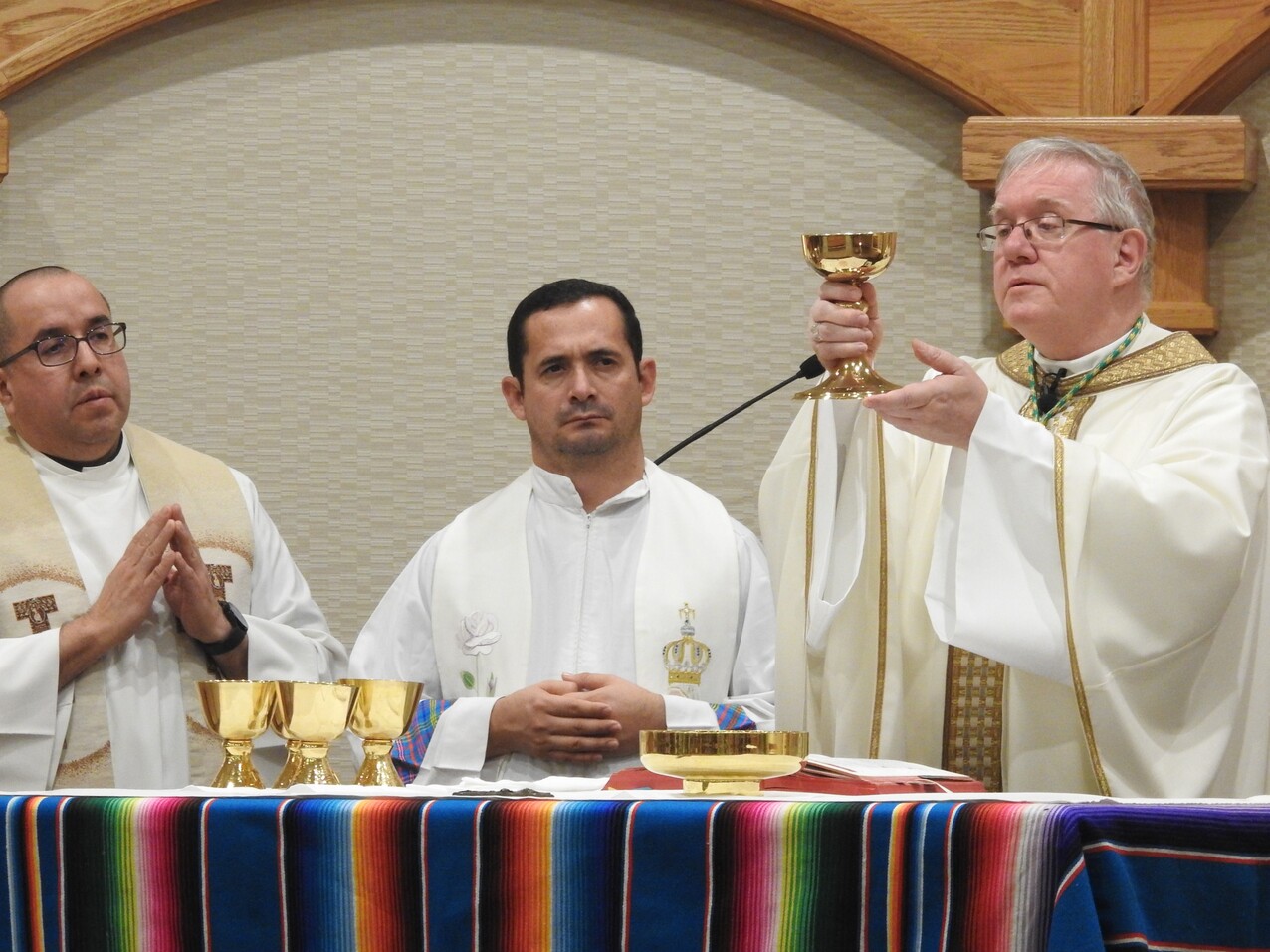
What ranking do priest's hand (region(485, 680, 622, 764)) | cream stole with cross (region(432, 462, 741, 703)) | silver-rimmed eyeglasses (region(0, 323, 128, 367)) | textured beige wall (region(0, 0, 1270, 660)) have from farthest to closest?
textured beige wall (region(0, 0, 1270, 660)), silver-rimmed eyeglasses (region(0, 323, 128, 367)), cream stole with cross (region(432, 462, 741, 703)), priest's hand (region(485, 680, 622, 764))

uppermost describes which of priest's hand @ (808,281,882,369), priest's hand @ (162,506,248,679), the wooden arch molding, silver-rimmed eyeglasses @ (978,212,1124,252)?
the wooden arch molding

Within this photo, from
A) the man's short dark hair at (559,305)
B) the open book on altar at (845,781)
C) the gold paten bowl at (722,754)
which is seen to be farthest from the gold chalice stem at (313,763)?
the man's short dark hair at (559,305)

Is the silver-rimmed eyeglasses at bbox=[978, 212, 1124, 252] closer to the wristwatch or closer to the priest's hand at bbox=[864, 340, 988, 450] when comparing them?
the priest's hand at bbox=[864, 340, 988, 450]

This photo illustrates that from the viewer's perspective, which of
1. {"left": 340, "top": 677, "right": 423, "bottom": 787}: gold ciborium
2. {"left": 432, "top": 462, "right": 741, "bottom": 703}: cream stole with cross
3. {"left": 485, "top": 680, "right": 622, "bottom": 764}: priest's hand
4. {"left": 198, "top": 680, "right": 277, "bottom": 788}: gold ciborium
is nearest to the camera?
{"left": 198, "top": 680, "right": 277, "bottom": 788}: gold ciborium

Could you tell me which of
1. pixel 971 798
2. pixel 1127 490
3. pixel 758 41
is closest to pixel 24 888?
pixel 971 798

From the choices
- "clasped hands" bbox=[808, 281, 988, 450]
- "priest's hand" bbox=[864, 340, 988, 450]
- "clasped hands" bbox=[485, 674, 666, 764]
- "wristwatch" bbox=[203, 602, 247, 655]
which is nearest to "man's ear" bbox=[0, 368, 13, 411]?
"wristwatch" bbox=[203, 602, 247, 655]

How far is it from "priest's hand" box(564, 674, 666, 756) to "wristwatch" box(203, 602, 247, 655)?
2.62 feet

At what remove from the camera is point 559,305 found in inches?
151

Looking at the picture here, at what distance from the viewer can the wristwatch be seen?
3.72 meters

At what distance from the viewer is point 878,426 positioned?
3.34 metres

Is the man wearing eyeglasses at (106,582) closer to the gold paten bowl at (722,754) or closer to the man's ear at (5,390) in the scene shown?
the man's ear at (5,390)

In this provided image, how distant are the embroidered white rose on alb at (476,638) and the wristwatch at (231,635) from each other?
471 mm

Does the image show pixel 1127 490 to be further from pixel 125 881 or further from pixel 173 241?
pixel 173 241

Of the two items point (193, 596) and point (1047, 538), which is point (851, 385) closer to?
point (1047, 538)
